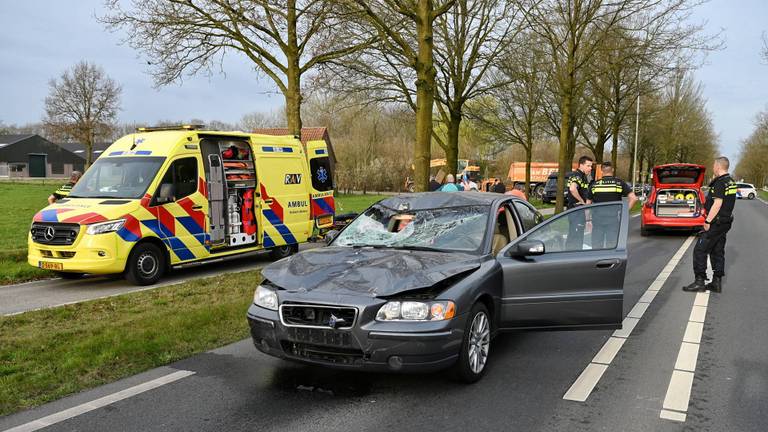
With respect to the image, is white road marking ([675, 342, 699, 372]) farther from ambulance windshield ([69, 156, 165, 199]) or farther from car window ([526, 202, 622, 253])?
ambulance windshield ([69, 156, 165, 199])

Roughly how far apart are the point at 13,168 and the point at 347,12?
87565 millimetres

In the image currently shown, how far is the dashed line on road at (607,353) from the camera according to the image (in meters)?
4.33

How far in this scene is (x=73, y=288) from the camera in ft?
29.3

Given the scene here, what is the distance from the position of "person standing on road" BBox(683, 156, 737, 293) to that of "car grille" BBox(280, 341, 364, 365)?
6259 millimetres

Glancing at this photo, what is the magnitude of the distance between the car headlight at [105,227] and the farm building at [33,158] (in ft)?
282

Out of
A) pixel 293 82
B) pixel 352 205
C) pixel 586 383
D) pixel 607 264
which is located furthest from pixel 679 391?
pixel 352 205

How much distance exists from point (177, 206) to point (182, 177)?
531 millimetres

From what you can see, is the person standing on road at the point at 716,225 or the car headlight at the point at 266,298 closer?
the car headlight at the point at 266,298

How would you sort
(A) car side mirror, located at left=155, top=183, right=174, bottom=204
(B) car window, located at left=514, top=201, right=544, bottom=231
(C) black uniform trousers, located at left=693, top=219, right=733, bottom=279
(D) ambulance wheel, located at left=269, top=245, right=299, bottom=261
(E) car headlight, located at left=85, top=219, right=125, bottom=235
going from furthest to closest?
1. (D) ambulance wheel, located at left=269, top=245, right=299, bottom=261
2. (A) car side mirror, located at left=155, top=183, right=174, bottom=204
3. (E) car headlight, located at left=85, top=219, right=125, bottom=235
4. (C) black uniform trousers, located at left=693, top=219, right=733, bottom=279
5. (B) car window, located at left=514, top=201, right=544, bottom=231

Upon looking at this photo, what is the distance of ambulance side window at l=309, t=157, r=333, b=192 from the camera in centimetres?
1259

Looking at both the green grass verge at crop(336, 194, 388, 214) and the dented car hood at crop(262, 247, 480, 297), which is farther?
the green grass verge at crop(336, 194, 388, 214)

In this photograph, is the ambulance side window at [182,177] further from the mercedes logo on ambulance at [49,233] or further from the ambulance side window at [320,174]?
the ambulance side window at [320,174]

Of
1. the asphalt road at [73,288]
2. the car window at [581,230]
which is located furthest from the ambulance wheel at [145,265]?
the car window at [581,230]

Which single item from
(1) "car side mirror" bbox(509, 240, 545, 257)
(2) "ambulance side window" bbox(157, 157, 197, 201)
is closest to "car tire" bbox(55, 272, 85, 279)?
(2) "ambulance side window" bbox(157, 157, 197, 201)
